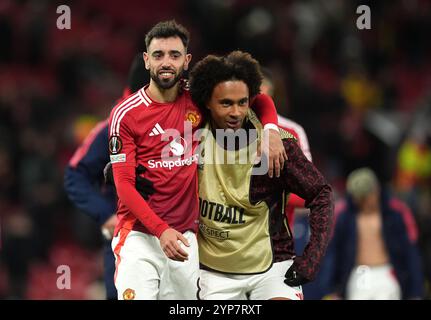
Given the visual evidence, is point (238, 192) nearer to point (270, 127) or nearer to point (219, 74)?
point (270, 127)

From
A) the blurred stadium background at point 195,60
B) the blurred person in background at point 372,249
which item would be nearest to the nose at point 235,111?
the blurred person in background at point 372,249

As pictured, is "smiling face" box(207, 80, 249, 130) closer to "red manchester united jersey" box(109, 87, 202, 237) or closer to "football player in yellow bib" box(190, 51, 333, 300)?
"football player in yellow bib" box(190, 51, 333, 300)

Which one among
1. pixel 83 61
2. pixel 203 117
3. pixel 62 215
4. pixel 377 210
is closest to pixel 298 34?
pixel 83 61

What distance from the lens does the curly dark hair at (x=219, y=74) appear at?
5125 millimetres

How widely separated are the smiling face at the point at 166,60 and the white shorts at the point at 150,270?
0.76m

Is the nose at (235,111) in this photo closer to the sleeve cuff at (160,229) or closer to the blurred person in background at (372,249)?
the sleeve cuff at (160,229)

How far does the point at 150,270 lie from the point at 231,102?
91 cm

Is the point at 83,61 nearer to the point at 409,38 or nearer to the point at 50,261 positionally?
the point at 50,261

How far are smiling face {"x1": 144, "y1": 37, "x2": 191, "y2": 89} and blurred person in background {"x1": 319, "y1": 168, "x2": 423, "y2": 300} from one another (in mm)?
3412

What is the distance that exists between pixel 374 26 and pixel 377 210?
6630 millimetres

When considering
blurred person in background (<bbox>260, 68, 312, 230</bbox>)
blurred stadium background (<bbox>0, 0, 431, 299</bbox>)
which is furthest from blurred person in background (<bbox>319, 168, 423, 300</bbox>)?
blurred person in background (<bbox>260, 68, 312, 230</bbox>)

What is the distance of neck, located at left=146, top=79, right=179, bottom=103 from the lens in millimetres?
5199

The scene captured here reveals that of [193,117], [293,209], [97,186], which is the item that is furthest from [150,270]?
[97,186]

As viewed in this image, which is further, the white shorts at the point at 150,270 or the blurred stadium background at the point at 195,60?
the blurred stadium background at the point at 195,60
